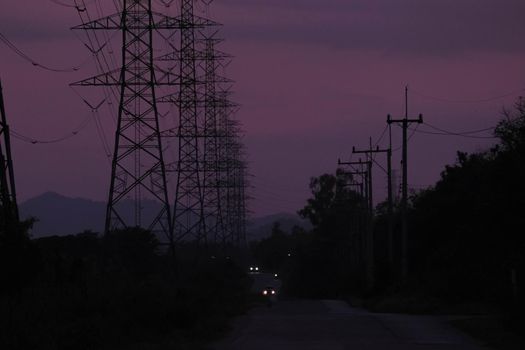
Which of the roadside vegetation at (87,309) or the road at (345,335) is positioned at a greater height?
the roadside vegetation at (87,309)

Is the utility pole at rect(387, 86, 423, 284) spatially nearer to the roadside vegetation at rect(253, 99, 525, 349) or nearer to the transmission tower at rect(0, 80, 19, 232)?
the roadside vegetation at rect(253, 99, 525, 349)

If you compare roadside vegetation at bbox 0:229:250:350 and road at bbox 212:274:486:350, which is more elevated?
roadside vegetation at bbox 0:229:250:350

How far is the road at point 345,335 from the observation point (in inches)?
1030

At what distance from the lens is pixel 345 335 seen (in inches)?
1161

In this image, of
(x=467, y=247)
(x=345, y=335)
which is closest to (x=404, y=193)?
(x=467, y=247)

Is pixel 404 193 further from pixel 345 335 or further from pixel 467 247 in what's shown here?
pixel 345 335

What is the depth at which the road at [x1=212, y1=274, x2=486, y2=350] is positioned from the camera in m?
26.2

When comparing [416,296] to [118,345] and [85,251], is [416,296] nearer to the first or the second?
[85,251]

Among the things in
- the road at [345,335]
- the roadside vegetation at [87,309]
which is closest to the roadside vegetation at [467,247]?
the road at [345,335]

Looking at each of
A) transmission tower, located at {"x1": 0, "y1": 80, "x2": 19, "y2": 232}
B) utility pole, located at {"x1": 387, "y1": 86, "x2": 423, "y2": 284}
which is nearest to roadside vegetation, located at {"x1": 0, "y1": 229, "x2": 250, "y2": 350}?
transmission tower, located at {"x1": 0, "y1": 80, "x2": 19, "y2": 232}

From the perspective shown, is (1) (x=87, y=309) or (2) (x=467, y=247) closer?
(1) (x=87, y=309)

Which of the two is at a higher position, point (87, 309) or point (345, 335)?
point (87, 309)

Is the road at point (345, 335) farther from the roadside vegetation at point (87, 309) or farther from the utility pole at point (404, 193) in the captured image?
the utility pole at point (404, 193)

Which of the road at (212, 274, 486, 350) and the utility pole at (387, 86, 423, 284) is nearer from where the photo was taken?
the road at (212, 274, 486, 350)
